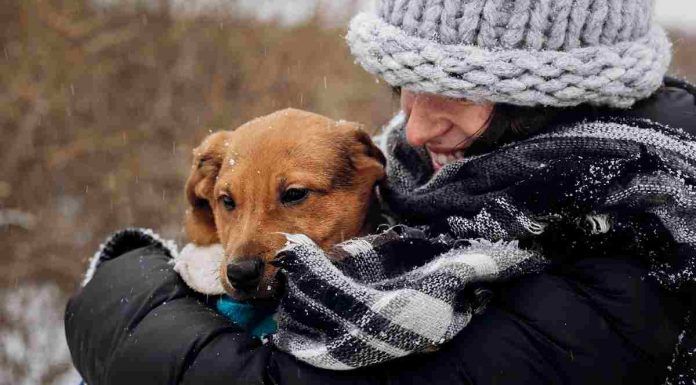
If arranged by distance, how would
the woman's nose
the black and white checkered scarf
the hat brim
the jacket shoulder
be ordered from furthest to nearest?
the woman's nose, the jacket shoulder, the hat brim, the black and white checkered scarf

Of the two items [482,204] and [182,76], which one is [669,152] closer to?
[482,204]

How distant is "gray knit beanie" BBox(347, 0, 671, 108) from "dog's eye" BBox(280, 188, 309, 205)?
2.35 ft

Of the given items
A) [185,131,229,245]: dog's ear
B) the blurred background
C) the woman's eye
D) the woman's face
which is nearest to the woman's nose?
the woman's face

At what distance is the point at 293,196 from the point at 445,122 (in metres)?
0.67

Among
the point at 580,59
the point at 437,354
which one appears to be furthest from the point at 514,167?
the point at 437,354

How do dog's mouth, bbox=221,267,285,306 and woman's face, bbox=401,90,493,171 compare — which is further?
dog's mouth, bbox=221,267,285,306

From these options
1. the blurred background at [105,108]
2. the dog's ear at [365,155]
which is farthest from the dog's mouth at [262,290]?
the blurred background at [105,108]

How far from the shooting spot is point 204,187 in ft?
9.29

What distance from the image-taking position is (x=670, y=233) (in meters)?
1.74

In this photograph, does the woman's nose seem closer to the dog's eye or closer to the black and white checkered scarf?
the black and white checkered scarf

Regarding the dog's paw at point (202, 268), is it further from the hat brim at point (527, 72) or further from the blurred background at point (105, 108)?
the blurred background at point (105, 108)

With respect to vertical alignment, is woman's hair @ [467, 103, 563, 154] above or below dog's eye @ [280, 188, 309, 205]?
above

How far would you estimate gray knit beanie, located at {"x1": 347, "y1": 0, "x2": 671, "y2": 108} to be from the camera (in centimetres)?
193

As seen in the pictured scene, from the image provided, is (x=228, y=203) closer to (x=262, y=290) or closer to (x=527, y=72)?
(x=262, y=290)
